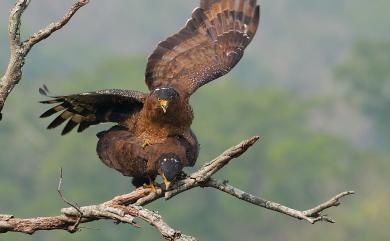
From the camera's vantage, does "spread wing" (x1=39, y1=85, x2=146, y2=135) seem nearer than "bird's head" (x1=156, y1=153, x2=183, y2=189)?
No

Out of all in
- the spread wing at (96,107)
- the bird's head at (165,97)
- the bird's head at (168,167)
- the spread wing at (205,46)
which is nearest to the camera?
the bird's head at (168,167)

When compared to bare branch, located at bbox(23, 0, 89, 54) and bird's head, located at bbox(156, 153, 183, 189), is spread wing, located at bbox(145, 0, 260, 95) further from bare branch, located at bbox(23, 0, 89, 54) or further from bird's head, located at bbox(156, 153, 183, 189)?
bare branch, located at bbox(23, 0, 89, 54)

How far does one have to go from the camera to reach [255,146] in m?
73.7

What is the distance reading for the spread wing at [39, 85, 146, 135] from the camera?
39.0 ft

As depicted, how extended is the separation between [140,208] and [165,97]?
7.01 feet

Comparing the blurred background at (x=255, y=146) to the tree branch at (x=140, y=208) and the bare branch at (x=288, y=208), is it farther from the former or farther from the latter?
the bare branch at (x=288, y=208)

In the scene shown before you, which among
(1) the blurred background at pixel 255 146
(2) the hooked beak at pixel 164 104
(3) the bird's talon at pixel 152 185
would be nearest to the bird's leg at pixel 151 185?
(3) the bird's talon at pixel 152 185

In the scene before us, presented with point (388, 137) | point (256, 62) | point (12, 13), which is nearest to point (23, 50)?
point (12, 13)

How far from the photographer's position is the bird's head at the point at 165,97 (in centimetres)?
1148

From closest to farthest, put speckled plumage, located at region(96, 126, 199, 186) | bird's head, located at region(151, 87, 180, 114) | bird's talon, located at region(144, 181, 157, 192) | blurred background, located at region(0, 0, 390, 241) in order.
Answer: bird's talon, located at region(144, 181, 157, 192)
speckled plumage, located at region(96, 126, 199, 186)
bird's head, located at region(151, 87, 180, 114)
blurred background, located at region(0, 0, 390, 241)

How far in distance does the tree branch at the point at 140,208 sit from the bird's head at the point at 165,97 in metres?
1.36

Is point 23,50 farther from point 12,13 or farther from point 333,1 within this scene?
point 333,1

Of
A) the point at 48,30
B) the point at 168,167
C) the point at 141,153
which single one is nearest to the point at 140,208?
the point at 168,167

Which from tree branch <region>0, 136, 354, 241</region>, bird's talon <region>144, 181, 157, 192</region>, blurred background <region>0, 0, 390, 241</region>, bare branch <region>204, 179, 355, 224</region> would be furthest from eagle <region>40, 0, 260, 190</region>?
blurred background <region>0, 0, 390, 241</region>
